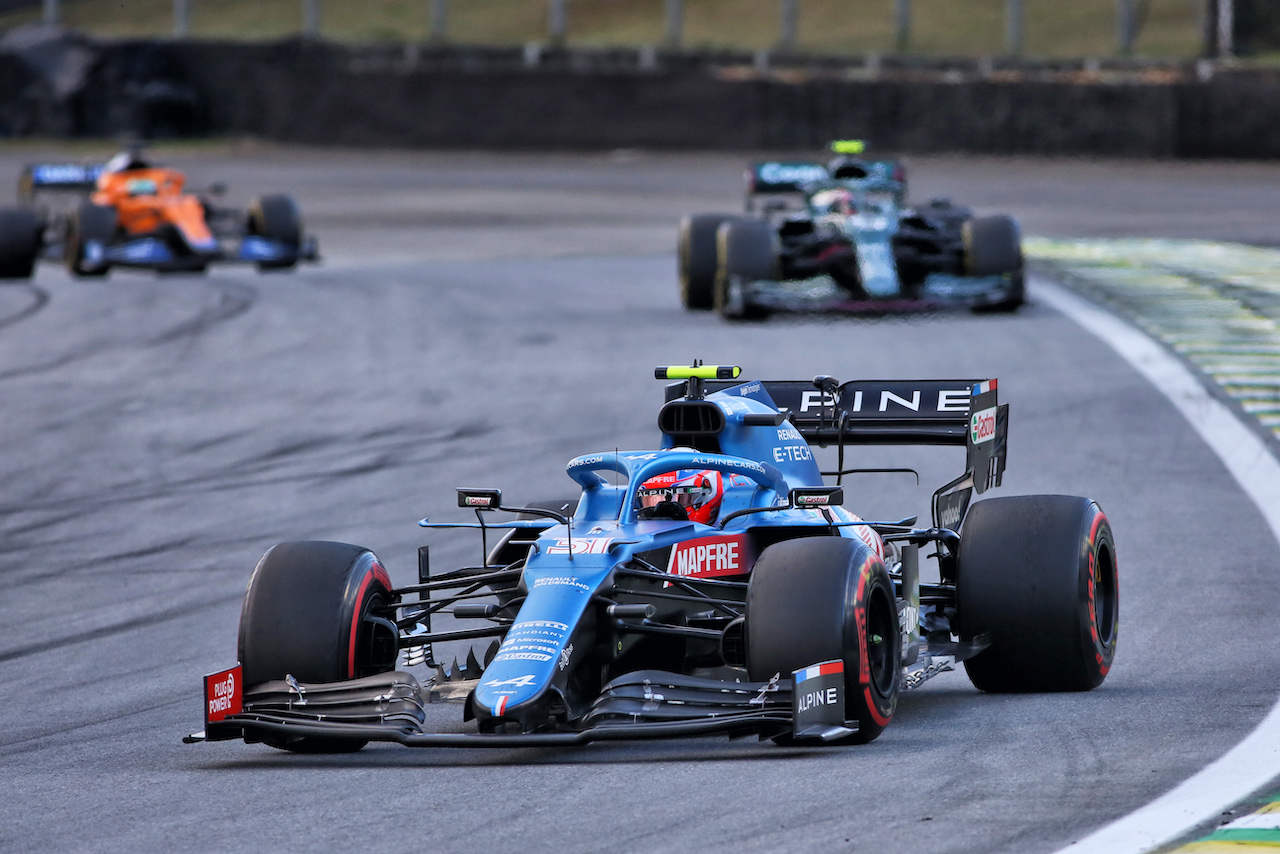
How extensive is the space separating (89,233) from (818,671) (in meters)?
19.4

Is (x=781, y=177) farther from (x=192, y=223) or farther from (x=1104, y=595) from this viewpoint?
(x=1104, y=595)

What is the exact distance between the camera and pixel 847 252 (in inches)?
838

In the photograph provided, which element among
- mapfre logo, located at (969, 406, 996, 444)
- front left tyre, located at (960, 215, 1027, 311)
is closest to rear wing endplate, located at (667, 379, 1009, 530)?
mapfre logo, located at (969, 406, 996, 444)

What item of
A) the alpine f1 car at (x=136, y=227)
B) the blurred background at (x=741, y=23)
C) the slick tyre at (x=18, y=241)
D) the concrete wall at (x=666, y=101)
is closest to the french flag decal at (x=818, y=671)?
the alpine f1 car at (x=136, y=227)

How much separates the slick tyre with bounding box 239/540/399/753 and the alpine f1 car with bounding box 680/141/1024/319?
1309cm

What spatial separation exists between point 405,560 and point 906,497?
3486 mm

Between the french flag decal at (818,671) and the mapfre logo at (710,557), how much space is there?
98 centimetres

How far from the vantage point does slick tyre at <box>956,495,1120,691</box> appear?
8469 mm

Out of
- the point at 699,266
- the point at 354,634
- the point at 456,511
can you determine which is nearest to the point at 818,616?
the point at 354,634

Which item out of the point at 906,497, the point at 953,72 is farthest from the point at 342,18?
the point at 906,497

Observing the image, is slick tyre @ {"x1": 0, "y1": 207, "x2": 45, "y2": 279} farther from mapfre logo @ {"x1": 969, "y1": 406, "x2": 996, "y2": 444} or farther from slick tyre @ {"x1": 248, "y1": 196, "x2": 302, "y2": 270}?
mapfre logo @ {"x1": 969, "y1": 406, "x2": 996, "y2": 444}

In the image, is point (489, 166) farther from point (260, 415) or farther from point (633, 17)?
point (260, 415)

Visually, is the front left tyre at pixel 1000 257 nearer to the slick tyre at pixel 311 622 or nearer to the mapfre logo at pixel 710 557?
the mapfre logo at pixel 710 557

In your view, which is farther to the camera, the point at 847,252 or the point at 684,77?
the point at 684,77
